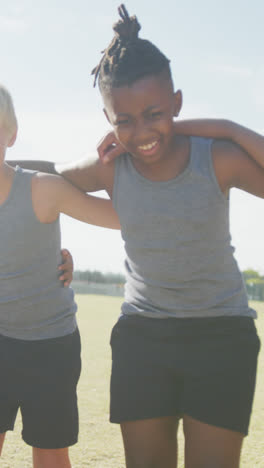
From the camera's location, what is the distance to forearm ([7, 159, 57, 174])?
3.44 metres

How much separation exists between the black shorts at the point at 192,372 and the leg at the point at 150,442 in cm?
3

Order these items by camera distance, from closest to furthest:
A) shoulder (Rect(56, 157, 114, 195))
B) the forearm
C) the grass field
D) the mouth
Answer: the mouth → shoulder (Rect(56, 157, 114, 195)) → the forearm → the grass field

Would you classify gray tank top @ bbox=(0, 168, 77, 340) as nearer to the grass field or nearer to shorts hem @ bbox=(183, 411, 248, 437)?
shorts hem @ bbox=(183, 411, 248, 437)

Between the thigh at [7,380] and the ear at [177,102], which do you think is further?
the thigh at [7,380]

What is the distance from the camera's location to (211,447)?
2.65m

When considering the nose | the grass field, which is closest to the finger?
the nose

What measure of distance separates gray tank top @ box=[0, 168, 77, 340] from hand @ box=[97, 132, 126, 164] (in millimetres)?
463

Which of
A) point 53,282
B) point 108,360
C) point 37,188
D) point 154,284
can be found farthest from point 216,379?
point 108,360

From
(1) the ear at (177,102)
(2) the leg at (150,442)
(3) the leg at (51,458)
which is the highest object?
(1) the ear at (177,102)

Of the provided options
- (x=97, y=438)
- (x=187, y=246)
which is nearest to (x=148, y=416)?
(x=187, y=246)

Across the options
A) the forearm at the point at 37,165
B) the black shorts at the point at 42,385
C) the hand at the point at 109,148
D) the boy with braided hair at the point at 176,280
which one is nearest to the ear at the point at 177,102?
the boy with braided hair at the point at 176,280

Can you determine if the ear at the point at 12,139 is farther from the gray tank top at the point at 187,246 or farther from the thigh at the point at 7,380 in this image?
the thigh at the point at 7,380

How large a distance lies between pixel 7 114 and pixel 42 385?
1336 millimetres

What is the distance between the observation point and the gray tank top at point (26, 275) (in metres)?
3.19
